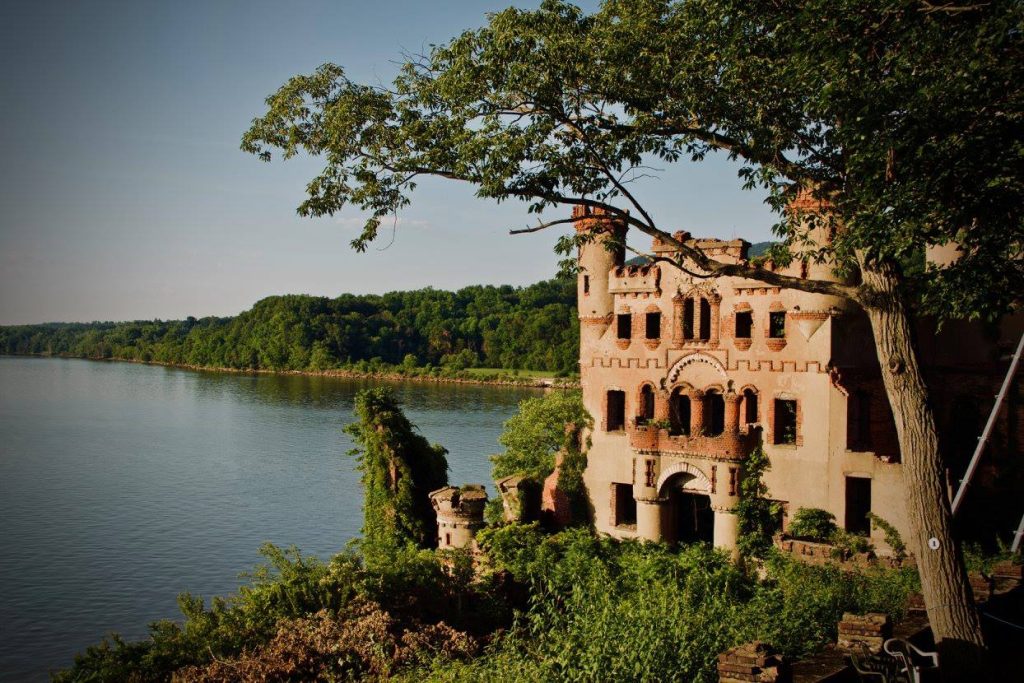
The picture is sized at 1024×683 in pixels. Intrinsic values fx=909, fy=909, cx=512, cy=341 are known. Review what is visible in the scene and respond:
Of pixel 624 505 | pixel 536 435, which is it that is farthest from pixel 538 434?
pixel 624 505

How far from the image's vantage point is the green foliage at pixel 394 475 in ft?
114

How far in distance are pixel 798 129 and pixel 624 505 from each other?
Answer: 16809mm

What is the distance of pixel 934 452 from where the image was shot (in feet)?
39.6

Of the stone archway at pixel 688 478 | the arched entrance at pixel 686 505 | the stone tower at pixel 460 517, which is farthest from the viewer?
the stone tower at pixel 460 517

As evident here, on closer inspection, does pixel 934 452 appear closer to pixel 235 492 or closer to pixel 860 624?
pixel 860 624

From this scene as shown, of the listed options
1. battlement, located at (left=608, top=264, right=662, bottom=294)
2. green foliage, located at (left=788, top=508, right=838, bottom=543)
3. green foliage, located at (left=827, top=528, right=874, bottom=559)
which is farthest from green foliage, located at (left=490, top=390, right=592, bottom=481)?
green foliage, located at (left=827, top=528, right=874, bottom=559)

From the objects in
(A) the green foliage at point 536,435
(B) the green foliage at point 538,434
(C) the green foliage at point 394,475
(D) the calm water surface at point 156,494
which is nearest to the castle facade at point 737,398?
(B) the green foliage at point 538,434

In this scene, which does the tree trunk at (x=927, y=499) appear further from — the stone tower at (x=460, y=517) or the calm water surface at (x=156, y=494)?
the calm water surface at (x=156, y=494)

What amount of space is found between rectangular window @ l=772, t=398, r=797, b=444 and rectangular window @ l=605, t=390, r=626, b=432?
5483mm

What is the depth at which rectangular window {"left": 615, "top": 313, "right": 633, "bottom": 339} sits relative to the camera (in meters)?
30.3

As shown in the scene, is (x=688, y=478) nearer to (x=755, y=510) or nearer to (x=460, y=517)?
(x=755, y=510)

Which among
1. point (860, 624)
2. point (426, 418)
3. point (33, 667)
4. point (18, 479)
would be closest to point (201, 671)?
point (860, 624)

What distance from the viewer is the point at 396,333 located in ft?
504

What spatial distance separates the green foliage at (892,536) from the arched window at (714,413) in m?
6.15
